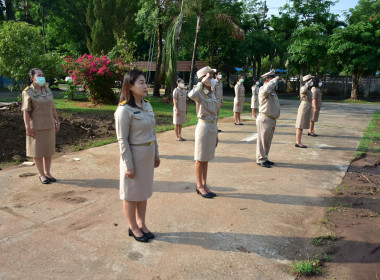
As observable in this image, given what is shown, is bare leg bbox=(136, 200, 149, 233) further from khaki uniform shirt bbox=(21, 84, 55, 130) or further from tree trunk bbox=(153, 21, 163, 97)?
tree trunk bbox=(153, 21, 163, 97)

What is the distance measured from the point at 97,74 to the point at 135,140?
1264 cm

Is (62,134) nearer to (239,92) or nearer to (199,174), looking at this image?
(199,174)

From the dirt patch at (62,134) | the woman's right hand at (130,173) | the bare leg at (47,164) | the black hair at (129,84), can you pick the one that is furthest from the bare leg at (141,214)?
the dirt patch at (62,134)

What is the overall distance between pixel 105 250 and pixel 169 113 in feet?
33.5

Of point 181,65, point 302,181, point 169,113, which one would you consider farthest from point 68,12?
point 302,181

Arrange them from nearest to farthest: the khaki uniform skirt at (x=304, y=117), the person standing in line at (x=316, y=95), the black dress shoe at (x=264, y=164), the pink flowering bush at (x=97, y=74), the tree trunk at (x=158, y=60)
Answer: the black dress shoe at (x=264, y=164) < the khaki uniform skirt at (x=304, y=117) < the person standing in line at (x=316, y=95) < the pink flowering bush at (x=97, y=74) < the tree trunk at (x=158, y=60)

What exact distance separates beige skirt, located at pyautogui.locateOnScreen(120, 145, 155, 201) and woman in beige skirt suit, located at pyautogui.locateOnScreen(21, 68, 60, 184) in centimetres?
229

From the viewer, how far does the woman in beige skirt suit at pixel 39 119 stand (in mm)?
4590

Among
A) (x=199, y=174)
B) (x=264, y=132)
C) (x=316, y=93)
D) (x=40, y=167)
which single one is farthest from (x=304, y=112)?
(x=40, y=167)

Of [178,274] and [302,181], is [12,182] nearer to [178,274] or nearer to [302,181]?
[178,274]

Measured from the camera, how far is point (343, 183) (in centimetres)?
528

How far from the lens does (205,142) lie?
14.6 feet

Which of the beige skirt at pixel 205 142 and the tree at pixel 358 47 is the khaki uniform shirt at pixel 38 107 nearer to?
the beige skirt at pixel 205 142

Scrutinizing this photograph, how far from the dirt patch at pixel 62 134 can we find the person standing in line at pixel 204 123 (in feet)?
12.2
